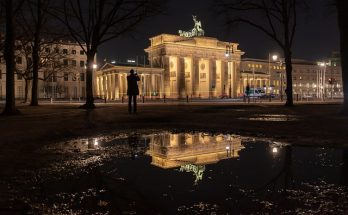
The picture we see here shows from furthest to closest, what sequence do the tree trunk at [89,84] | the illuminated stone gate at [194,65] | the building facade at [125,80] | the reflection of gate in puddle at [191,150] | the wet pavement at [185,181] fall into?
the illuminated stone gate at [194,65] → the building facade at [125,80] → the tree trunk at [89,84] → the reflection of gate in puddle at [191,150] → the wet pavement at [185,181]

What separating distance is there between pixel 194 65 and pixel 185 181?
10457 cm

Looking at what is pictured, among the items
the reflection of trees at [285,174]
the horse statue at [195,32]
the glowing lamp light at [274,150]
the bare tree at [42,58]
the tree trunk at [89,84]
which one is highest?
the horse statue at [195,32]

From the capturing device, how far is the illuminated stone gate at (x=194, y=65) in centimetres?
10356

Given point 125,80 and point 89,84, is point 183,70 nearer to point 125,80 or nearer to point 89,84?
point 125,80

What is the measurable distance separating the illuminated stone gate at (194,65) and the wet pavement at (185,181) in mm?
92202

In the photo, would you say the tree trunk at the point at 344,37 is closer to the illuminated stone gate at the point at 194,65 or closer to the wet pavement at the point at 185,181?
the wet pavement at the point at 185,181

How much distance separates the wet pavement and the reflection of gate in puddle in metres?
0.02

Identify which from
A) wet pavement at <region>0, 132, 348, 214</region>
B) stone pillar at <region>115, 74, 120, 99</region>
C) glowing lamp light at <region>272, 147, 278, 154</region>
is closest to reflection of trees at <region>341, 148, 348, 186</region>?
wet pavement at <region>0, 132, 348, 214</region>

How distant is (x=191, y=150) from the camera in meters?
8.16

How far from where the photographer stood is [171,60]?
349 ft

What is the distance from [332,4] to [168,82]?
81822 millimetres

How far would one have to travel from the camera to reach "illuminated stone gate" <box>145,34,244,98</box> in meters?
104

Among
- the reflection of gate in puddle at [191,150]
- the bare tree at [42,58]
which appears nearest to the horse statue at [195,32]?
the bare tree at [42,58]

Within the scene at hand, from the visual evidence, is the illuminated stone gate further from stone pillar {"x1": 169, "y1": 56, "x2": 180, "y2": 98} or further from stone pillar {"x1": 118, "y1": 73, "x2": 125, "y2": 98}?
stone pillar {"x1": 118, "y1": 73, "x2": 125, "y2": 98}
